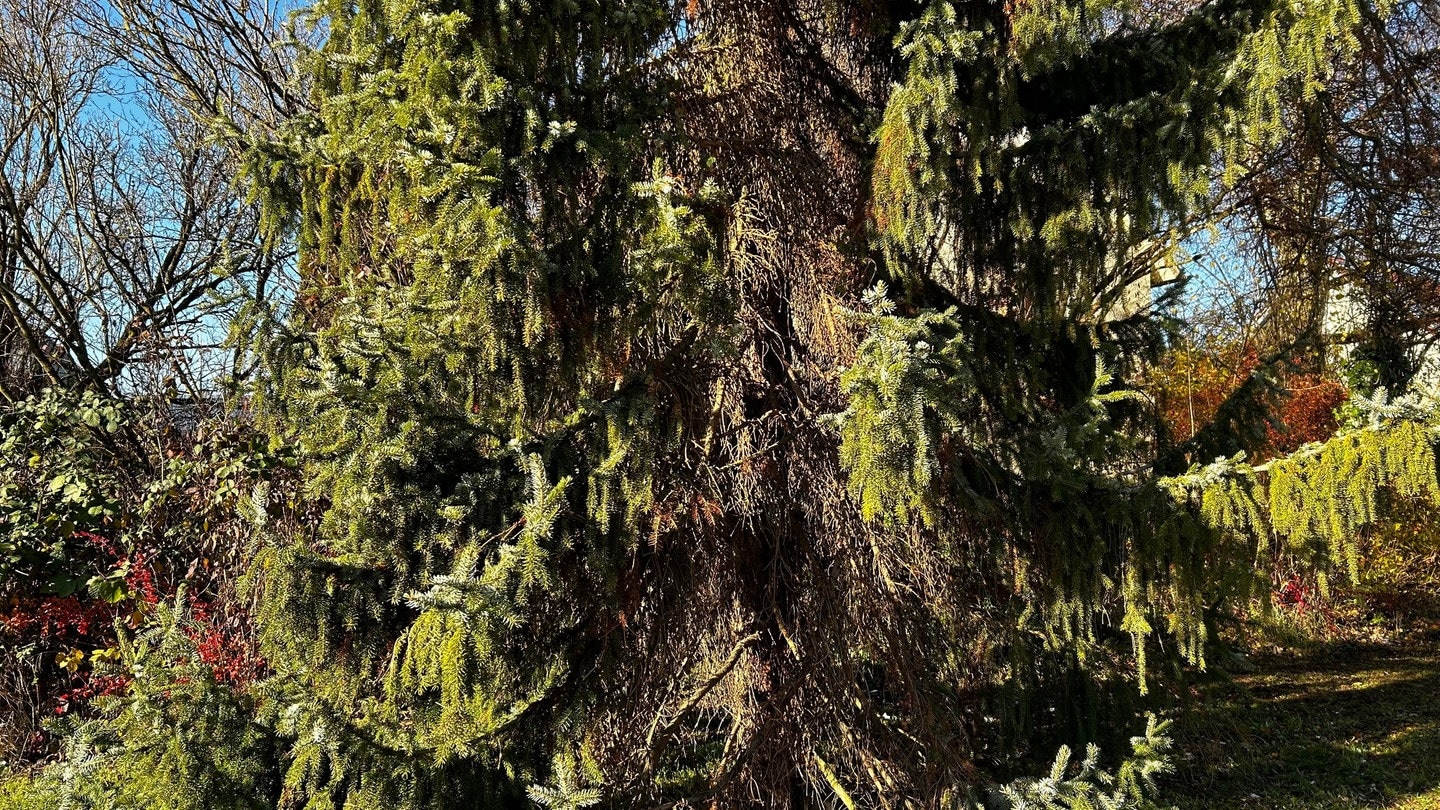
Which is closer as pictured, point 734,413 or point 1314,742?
point 734,413

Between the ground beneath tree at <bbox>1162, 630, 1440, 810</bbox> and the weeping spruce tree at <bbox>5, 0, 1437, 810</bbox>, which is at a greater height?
the weeping spruce tree at <bbox>5, 0, 1437, 810</bbox>

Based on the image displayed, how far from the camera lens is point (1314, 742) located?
6297 mm

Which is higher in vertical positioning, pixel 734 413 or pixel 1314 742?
pixel 734 413

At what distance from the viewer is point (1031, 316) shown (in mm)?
4176

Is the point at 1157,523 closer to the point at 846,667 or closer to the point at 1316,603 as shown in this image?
the point at 846,667

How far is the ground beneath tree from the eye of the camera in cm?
536

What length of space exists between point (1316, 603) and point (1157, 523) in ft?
22.5

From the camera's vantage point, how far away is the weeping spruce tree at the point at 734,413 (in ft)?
9.25

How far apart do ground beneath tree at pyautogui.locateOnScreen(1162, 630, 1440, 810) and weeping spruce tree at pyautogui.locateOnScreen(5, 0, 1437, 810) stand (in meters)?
1.09

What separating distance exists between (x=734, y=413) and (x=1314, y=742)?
4.99 metres

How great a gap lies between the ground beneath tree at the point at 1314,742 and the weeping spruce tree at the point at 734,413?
42.8 inches

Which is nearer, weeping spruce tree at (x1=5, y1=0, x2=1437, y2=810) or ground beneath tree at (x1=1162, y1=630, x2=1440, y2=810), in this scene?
weeping spruce tree at (x1=5, y1=0, x2=1437, y2=810)

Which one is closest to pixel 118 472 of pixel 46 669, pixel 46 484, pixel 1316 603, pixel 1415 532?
pixel 46 484

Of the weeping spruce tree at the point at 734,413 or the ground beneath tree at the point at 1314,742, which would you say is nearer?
the weeping spruce tree at the point at 734,413
